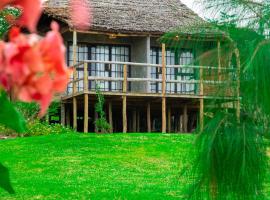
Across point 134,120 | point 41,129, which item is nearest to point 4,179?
point 41,129

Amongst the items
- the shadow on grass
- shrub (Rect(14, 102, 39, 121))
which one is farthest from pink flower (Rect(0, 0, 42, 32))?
shrub (Rect(14, 102, 39, 121))

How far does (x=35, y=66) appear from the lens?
630 mm

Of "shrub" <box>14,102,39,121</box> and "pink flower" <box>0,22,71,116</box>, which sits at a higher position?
"pink flower" <box>0,22,71,116</box>

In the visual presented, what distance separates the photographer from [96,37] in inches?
854

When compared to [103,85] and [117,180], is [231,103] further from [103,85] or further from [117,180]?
[103,85]

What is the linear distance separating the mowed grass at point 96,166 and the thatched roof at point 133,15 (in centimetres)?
493

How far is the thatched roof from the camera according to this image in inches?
794

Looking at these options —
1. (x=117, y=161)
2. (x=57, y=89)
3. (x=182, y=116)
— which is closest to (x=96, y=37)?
(x=182, y=116)

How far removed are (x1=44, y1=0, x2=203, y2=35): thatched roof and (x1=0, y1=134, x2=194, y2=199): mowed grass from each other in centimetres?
493

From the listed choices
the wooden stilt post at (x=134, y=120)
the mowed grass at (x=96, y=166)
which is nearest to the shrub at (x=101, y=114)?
the mowed grass at (x=96, y=166)

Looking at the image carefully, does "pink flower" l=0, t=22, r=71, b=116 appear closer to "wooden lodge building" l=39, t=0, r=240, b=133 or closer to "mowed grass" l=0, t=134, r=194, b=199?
"mowed grass" l=0, t=134, r=194, b=199

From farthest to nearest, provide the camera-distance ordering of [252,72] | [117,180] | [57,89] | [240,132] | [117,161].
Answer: [117,161] < [117,180] < [240,132] < [252,72] < [57,89]

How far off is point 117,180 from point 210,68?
706 cm

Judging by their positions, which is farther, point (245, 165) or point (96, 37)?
point (96, 37)
